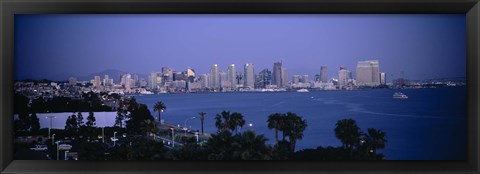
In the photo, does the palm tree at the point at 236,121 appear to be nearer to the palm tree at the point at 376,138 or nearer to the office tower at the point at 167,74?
the office tower at the point at 167,74

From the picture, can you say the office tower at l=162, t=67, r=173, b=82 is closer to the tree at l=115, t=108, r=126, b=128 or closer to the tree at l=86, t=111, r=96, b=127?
the tree at l=115, t=108, r=126, b=128

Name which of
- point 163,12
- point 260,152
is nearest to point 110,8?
point 163,12

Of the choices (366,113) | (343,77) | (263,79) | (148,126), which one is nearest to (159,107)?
(148,126)

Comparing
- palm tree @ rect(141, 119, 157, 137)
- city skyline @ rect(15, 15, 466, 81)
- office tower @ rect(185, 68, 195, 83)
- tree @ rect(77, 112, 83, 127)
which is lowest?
palm tree @ rect(141, 119, 157, 137)

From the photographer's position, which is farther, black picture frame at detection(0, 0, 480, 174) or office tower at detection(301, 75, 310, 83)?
office tower at detection(301, 75, 310, 83)

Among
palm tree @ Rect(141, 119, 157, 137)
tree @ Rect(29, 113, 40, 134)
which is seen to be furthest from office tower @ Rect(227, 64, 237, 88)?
tree @ Rect(29, 113, 40, 134)
